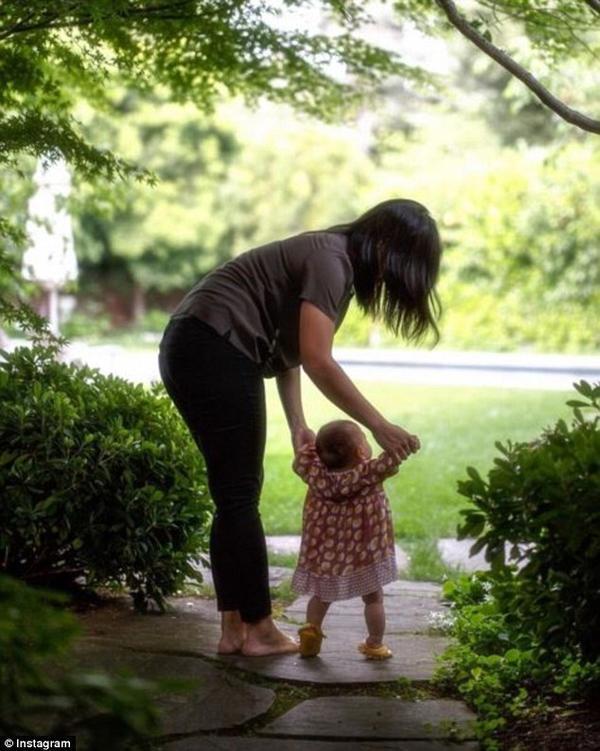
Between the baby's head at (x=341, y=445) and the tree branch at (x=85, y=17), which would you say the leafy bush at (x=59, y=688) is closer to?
the baby's head at (x=341, y=445)

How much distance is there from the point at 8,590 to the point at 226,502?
6.77 ft

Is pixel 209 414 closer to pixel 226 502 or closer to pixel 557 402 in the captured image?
pixel 226 502

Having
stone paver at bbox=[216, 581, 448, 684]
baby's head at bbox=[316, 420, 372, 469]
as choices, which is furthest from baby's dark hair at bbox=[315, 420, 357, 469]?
stone paver at bbox=[216, 581, 448, 684]

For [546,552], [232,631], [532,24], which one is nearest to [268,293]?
[232,631]

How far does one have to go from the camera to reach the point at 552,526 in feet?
11.0

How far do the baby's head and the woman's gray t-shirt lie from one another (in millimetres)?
312

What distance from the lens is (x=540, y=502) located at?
3.35 m

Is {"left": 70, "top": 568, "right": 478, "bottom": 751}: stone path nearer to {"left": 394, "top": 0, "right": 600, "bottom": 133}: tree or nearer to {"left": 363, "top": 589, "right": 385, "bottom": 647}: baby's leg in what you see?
{"left": 363, "top": 589, "right": 385, "bottom": 647}: baby's leg

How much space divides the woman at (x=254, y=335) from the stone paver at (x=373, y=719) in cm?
60

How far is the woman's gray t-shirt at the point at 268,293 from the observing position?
425 centimetres

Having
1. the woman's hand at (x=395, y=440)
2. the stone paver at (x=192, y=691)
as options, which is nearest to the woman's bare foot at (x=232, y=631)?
the stone paver at (x=192, y=691)

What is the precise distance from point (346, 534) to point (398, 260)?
0.93 meters

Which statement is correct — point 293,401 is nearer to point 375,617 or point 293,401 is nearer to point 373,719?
point 375,617

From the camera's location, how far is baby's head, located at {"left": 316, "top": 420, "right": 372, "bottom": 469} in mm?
4383
